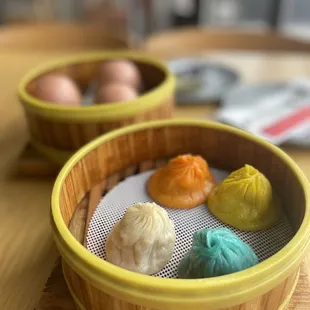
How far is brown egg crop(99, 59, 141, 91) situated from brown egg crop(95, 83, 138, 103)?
6 centimetres

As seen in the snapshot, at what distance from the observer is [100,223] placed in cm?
66

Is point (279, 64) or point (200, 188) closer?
point (200, 188)

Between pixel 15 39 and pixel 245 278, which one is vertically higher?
pixel 245 278

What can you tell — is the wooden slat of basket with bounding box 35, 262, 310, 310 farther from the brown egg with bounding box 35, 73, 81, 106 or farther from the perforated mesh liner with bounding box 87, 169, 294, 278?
the brown egg with bounding box 35, 73, 81, 106

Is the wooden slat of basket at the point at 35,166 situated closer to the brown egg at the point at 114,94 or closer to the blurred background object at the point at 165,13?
the brown egg at the point at 114,94

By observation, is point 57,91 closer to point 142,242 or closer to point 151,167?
point 151,167

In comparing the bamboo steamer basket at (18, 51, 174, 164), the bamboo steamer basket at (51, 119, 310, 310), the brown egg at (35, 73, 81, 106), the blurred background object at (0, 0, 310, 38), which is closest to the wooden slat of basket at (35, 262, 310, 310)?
the bamboo steamer basket at (51, 119, 310, 310)

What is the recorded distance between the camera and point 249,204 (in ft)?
2.09

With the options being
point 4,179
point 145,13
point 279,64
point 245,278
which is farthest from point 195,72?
point 145,13

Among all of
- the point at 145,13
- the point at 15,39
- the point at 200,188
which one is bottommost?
the point at 145,13

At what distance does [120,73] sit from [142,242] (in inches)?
20.5

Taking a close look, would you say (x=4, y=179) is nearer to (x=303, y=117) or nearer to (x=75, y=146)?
(x=75, y=146)

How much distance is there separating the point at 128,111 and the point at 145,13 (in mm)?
2060

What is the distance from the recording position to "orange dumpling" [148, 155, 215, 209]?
68 cm
